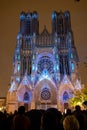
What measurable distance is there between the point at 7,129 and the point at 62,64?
139ft

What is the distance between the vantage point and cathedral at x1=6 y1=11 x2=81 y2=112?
44.9 m

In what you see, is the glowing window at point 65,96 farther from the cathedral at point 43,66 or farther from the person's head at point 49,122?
the person's head at point 49,122

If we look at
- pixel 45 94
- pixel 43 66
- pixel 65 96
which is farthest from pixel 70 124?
pixel 43 66

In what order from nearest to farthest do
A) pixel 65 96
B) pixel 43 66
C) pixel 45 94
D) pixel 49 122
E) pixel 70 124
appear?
pixel 70 124 → pixel 49 122 → pixel 65 96 → pixel 45 94 → pixel 43 66

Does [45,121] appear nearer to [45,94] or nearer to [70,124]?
[70,124]

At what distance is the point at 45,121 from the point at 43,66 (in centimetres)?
4446

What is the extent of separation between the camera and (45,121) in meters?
5.05

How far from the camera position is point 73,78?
4634 centimetres

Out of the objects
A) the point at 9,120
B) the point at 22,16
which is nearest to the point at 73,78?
the point at 22,16

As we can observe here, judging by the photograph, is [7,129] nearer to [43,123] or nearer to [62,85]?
[43,123]

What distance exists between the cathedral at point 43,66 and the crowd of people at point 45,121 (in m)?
37.4

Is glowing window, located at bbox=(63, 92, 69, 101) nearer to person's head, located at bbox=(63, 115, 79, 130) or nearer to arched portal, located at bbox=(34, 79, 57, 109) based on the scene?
arched portal, located at bbox=(34, 79, 57, 109)

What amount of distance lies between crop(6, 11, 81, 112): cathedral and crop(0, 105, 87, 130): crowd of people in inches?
1471

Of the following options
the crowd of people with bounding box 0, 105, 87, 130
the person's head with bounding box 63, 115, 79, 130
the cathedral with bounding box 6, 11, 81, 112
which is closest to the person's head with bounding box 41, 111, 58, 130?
the crowd of people with bounding box 0, 105, 87, 130
